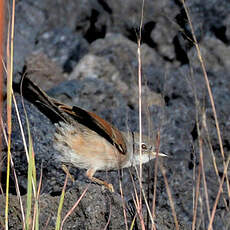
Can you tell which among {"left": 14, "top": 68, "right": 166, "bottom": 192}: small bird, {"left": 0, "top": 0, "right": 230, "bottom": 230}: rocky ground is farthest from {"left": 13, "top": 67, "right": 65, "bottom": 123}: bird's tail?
{"left": 0, "top": 0, "right": 230, "bottom": 230}: rocky ground

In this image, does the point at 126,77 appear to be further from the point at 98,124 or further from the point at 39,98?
the point at 39,98

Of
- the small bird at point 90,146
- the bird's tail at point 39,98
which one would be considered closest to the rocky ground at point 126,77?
the small bird at point 90,146

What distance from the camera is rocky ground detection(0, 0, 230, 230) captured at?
17.9ft

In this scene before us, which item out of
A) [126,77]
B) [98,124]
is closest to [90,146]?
[98,124]

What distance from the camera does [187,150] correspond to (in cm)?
629

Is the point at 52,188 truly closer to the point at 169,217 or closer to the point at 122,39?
the point at 169,217

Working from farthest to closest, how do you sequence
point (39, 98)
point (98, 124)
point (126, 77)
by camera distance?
point (126, 77) → point (98, 124) → point (39, 98)

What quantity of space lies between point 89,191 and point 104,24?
587cm

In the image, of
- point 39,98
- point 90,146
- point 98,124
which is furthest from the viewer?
point 90,146

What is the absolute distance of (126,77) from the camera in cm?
827

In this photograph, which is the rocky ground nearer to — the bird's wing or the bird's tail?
the bird's wing

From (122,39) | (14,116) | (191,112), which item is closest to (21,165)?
(14,116)

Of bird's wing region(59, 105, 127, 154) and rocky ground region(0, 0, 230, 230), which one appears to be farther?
rocky ground region(0, 0, 230, 230)

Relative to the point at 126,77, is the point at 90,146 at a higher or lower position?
lower
